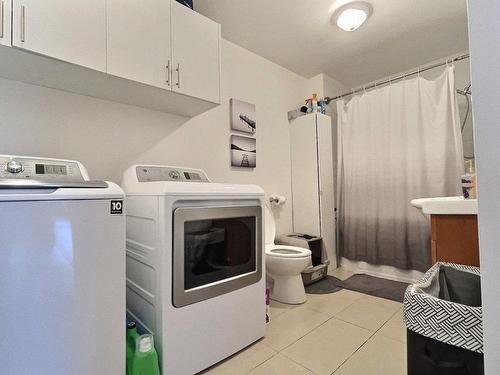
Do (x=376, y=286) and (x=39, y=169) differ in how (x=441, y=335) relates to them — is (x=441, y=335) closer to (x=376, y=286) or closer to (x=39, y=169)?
(x=39, y=169)

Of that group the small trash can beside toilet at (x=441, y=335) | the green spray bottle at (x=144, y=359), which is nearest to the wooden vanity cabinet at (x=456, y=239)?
the small trash can beside toilet at (x=441, y=335)

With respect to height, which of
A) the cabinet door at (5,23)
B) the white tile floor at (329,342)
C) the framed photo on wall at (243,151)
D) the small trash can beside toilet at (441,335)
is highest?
the cabinet door at (5,23)

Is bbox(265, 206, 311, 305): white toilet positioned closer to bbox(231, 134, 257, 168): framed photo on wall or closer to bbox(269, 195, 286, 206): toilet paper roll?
bbox(269, 195, 286, 206): toilet paper roll

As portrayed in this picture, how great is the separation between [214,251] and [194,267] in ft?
0.50

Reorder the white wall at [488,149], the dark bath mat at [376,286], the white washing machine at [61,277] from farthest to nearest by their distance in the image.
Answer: the dark bath mat at [376,286] → the white washing machine at [61,277] → the white wall at [488,149]

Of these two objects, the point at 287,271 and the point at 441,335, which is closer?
the point at 441,335

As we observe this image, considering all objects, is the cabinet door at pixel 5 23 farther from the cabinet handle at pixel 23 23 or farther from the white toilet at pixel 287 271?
the white toilet at pixel 287 271

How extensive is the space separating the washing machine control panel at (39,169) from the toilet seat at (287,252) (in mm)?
1388

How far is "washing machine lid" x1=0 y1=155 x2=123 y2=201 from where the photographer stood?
2.89 feet

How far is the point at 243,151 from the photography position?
2439 mm

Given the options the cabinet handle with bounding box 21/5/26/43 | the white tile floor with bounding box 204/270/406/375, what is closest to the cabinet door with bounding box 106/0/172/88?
the cabinet handle with bounding box 21/5/26/43

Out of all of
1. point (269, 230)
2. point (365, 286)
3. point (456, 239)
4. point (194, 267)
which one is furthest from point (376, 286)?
point (194, 267)

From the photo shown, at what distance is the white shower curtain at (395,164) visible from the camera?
2.27m

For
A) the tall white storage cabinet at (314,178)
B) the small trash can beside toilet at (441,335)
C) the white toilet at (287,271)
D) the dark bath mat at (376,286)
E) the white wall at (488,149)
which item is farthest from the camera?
the tall white storage cabinet at (314,178)
